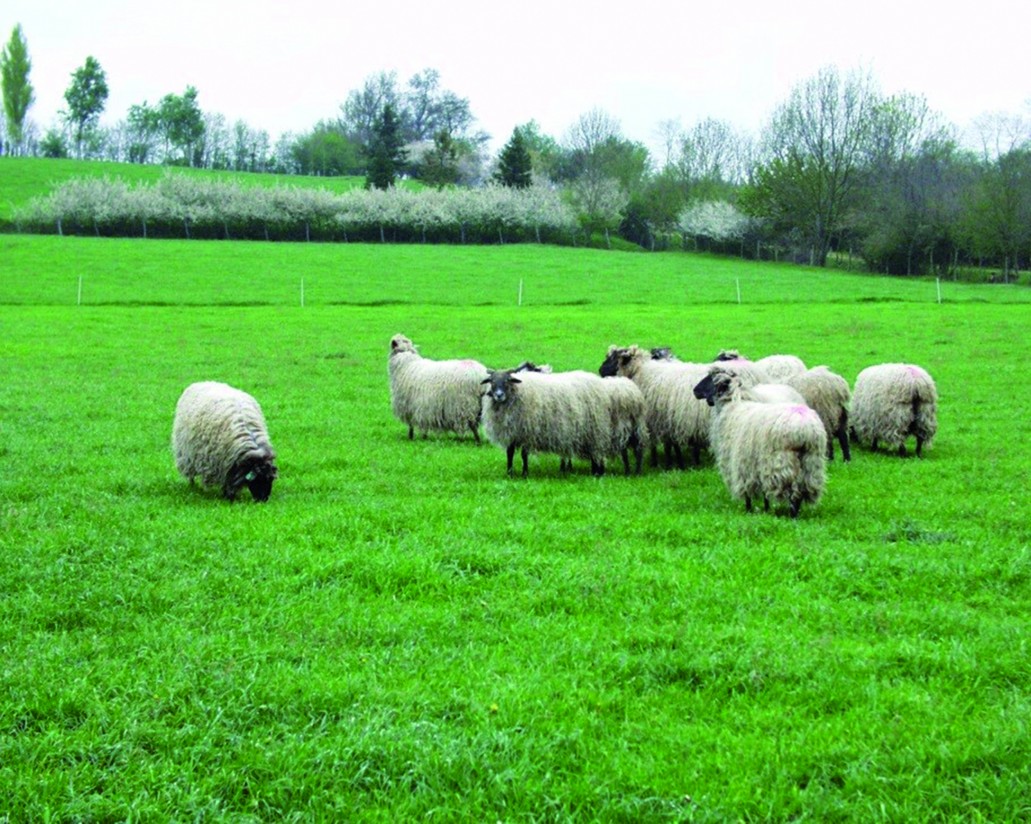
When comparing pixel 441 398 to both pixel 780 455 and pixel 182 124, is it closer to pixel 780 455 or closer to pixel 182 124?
pixel 780 455

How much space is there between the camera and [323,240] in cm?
8438

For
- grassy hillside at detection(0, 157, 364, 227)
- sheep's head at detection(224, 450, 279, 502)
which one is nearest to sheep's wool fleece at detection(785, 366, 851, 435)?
sheep's head at detection(224, 450, 279, 502)

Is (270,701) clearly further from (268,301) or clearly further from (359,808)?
(268,301)

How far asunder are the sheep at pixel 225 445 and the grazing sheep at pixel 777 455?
522 centimetres

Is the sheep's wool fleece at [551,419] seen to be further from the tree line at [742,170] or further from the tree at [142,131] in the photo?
the tree at [142,131]

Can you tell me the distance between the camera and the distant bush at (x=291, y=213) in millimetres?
78312

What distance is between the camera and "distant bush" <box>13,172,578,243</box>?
78.3 meters

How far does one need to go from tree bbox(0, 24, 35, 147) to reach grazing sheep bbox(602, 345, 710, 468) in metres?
140

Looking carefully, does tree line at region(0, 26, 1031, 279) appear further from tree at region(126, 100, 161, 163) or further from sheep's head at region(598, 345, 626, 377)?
sheep's head at region(598, 345, 626, 377)

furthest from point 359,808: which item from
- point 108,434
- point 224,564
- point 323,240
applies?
point 323,240

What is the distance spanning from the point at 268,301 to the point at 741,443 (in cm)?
3938

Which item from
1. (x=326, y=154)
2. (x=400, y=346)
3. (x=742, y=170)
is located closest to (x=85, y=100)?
(x=326, y=154)

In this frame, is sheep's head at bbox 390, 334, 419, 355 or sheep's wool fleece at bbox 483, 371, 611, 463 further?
sheep's head at bbox 390, 334, 419, 355

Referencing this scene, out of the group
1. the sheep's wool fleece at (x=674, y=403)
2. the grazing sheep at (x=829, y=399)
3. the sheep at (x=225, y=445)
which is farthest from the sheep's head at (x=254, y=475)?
the grazing sheep at (x=829, y=399)
